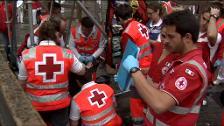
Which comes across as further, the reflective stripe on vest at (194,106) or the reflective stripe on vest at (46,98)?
the reflective stripe on vest at (46,98)

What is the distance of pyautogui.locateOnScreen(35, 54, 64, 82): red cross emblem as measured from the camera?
13.1 ft

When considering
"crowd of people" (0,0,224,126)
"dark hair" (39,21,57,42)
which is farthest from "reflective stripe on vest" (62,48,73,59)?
"dark hair" (39,21,57,42)

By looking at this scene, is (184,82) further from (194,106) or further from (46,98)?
(46,98)

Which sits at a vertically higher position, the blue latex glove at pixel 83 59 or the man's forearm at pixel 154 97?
the man's forearm at pixel 154 97

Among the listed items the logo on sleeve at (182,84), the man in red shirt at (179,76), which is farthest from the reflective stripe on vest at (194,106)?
the logo on sleeve at (182,84)

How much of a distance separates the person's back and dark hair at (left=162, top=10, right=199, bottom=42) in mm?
1455

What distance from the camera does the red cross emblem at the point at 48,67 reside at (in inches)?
158

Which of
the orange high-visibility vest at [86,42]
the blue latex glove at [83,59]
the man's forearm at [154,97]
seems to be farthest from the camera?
the orange high-visibility vest at [86,42]

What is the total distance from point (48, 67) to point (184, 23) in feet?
5.67

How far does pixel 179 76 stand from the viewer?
2.77 meters

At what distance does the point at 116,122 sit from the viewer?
13.7 feet

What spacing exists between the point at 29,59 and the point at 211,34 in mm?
2129

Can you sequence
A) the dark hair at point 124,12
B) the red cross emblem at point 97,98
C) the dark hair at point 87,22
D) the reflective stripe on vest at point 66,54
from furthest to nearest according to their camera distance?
1. the dark hair at point 87,22
2. the dark hair at point 124,12
3. the reflective stripe on vest at point 66,54
4. the red cross emblem at point 97,98

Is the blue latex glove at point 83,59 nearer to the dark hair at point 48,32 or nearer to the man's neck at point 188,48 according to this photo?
the dark hair at point 48,32
